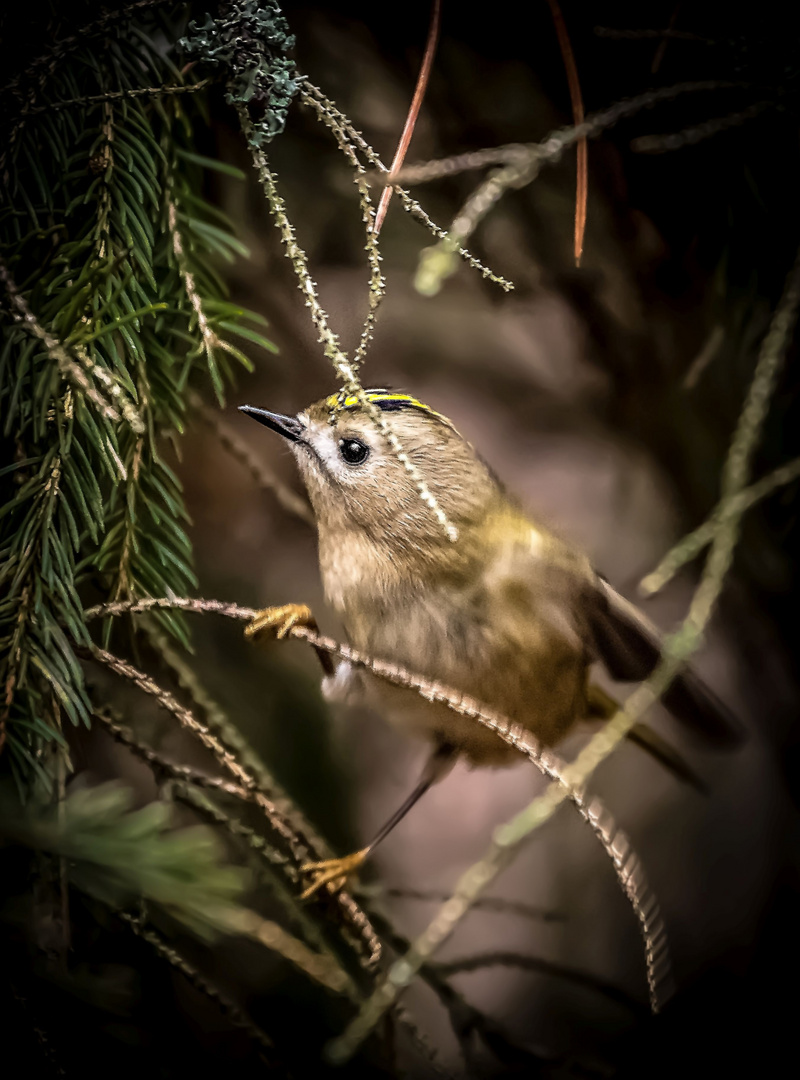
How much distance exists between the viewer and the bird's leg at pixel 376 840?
0.64 metres

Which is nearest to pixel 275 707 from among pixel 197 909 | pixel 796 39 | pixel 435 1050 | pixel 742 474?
pixel 197 909

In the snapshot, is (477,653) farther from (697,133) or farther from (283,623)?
(697,133)

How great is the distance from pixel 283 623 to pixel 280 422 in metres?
0.18

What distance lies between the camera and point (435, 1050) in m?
0.65

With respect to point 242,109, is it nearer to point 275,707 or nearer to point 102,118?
point 102,118

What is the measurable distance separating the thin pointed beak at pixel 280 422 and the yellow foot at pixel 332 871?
0.37 metres

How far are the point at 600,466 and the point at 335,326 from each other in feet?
0.84

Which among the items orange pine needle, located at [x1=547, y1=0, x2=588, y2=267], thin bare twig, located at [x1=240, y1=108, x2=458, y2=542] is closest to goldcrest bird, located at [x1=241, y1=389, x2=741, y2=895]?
thin bare twig, located at [x1=240, y1=108, x2=458, y2=542]

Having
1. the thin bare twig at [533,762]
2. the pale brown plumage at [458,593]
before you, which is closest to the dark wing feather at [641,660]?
the pale brown plumage at [458,593]

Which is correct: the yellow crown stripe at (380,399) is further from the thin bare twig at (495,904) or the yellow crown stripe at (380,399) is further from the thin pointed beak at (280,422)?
the thin bare twig at (495,904)

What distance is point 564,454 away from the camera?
664mm

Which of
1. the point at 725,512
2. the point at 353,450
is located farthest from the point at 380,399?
the point at 725,512

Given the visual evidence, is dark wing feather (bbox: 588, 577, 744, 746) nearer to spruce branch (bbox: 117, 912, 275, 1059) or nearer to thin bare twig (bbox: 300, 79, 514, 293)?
thin bare twig (bbox: 300, 79, 514, 293)

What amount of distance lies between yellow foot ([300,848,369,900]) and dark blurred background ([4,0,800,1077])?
0.01 m
